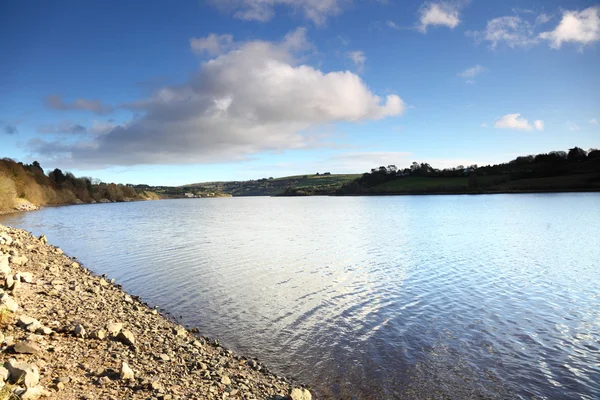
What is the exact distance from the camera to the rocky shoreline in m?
7.84

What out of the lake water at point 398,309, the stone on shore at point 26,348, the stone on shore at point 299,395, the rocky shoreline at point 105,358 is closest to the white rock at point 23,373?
the rocky shoreline at point 105,358

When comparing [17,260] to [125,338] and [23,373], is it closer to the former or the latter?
[125,338]

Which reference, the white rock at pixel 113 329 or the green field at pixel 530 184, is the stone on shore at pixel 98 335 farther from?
the green field at pixel 530 184

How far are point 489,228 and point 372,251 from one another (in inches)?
1020

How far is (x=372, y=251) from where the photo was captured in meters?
34.4

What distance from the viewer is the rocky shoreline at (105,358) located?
25.7ft

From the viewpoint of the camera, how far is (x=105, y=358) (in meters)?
9.63

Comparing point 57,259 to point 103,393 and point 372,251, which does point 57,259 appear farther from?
point 372,251

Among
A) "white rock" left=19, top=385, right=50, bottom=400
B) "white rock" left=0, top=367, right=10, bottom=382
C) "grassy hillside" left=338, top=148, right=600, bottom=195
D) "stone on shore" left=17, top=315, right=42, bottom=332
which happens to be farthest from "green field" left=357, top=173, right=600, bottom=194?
"white rock" left=0, top=367, right=10, bottom=382

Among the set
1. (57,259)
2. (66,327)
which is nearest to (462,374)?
(66,327)

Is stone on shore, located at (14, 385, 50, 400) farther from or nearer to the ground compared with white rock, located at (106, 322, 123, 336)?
farther from the ground

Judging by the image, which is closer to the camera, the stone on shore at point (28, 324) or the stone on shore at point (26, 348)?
the stone on shore at point (26, 348)

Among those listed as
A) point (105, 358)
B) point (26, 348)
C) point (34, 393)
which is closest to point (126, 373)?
point (105, 358)

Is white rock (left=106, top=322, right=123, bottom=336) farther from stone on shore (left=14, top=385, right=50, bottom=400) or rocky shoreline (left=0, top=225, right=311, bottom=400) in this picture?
stone on shore (left=14, top=385, right=50, bottom=400)
